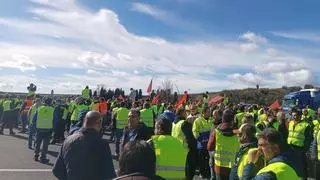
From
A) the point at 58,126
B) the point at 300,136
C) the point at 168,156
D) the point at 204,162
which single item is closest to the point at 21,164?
the point at 204,162

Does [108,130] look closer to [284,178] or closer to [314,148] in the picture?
[314,148]

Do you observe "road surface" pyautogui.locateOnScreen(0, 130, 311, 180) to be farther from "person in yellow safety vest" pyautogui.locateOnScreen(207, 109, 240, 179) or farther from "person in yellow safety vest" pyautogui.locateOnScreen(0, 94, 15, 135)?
"person in yellow safety vest" pyautogui.locateOnScreen(207, 109, 240, 179)

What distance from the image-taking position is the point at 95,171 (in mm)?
5840

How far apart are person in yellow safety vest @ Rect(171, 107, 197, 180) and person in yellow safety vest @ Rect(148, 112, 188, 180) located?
3242mm

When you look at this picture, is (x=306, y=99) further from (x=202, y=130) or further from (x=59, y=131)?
(x=202, y=130)

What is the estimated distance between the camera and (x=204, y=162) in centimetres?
1254

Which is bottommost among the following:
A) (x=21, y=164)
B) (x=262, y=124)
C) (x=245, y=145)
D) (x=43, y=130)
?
(x=21, y=164)

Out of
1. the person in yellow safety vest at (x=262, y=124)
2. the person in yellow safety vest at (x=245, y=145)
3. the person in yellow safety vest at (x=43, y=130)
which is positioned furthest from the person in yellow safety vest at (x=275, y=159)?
the person in yellow safety vest at (x=43, y=130)

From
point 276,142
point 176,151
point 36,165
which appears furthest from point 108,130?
point 276,142

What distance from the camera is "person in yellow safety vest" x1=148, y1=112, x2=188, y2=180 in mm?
6242

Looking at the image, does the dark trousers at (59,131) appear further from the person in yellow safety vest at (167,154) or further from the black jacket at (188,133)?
the person in yellow safety vest at (167,154)

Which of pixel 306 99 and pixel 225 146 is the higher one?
pixel 306 99

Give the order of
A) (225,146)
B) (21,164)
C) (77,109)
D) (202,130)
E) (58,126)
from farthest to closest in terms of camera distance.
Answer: (58,126) → (77,109) → (21,164) → (202,130) → (225,146)

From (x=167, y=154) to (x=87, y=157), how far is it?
1080 mm
